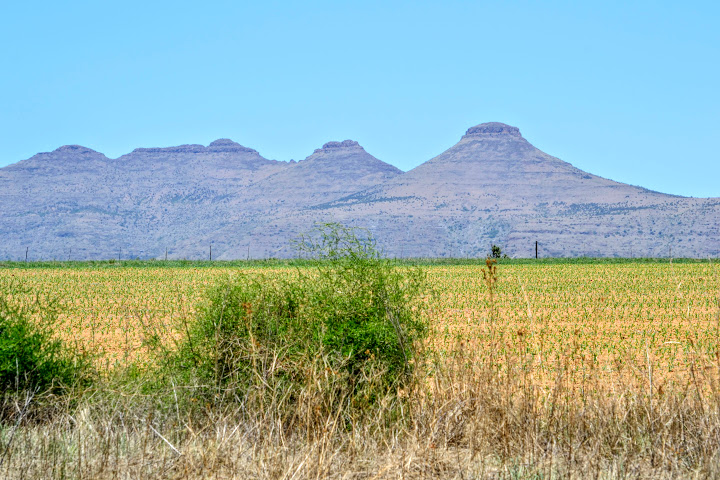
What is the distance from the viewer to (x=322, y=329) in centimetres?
817

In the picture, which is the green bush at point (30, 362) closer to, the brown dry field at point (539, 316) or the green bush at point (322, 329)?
the brown dry field at point (539, 316)

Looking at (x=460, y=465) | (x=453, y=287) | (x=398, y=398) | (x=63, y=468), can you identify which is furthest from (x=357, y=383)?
(x=453, y=287)

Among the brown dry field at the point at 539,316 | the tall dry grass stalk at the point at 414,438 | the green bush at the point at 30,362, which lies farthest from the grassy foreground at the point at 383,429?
the brown dry field at the point at 539,316

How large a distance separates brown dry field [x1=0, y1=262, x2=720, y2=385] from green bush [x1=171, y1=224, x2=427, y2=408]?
728 millimetres

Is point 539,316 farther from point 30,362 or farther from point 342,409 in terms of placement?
point 30,362

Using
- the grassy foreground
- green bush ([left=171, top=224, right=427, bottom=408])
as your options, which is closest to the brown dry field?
the grassy foreground

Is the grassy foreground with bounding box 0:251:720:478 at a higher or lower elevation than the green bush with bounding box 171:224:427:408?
lower

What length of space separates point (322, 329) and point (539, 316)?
17.7 metres

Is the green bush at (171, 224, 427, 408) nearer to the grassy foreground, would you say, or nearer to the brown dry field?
the grassy foreground

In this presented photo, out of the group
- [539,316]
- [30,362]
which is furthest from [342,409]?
[539,316]

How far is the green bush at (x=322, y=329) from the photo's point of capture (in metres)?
7.95

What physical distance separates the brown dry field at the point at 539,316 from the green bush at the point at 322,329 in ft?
2.39

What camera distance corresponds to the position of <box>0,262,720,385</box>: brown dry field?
42.3ft

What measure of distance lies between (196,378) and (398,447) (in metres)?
2.70
